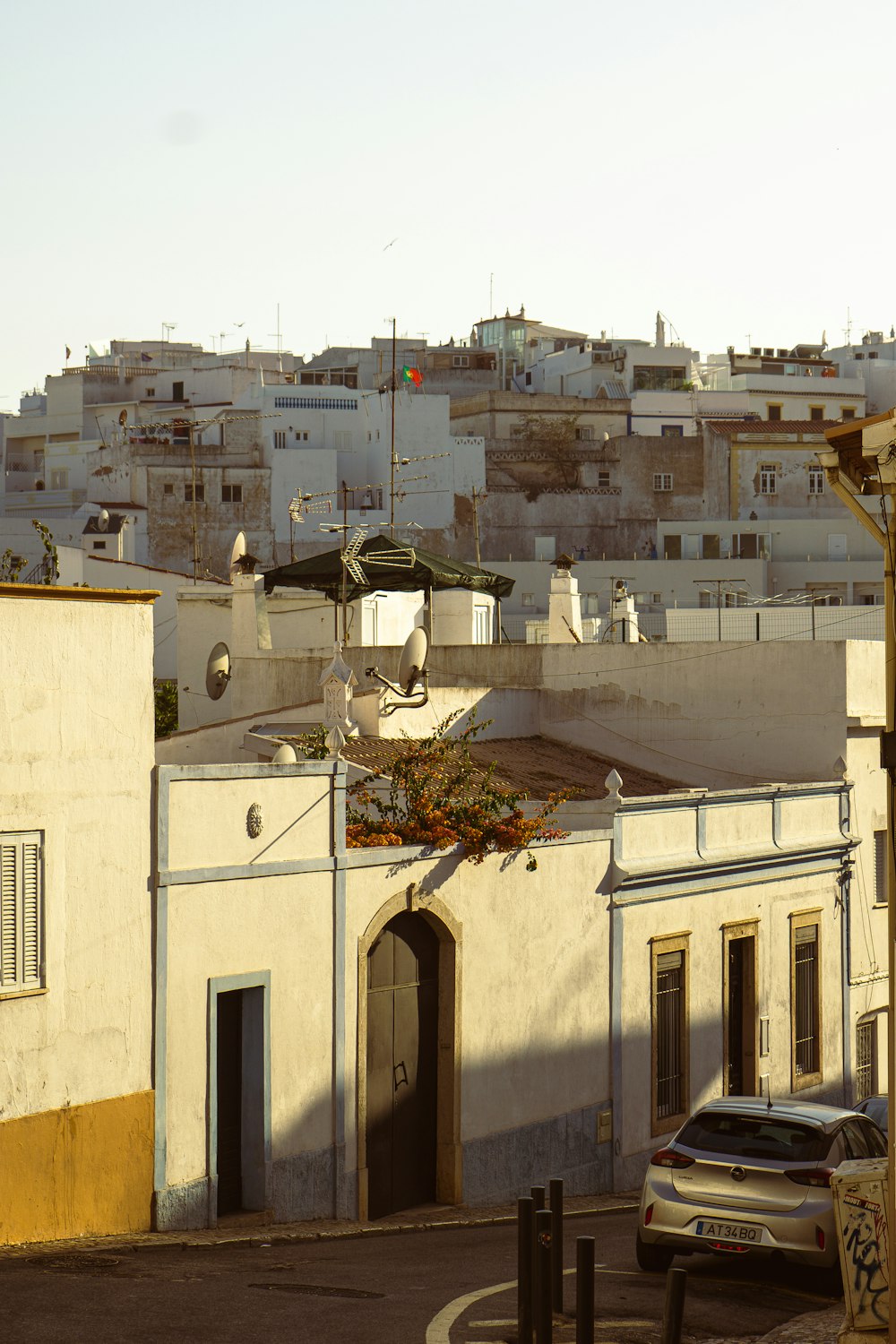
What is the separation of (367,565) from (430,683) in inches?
95.2

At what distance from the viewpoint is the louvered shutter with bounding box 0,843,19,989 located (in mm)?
13039

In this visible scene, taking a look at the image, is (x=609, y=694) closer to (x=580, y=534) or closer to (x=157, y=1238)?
(x=157, y=1238)

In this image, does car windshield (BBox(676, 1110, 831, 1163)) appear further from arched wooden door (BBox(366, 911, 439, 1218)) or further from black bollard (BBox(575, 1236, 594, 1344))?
arched wooden door (BBox(366, 911, 439, 1218))

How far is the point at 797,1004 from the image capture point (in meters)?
24.2

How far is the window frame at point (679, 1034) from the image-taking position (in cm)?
2092

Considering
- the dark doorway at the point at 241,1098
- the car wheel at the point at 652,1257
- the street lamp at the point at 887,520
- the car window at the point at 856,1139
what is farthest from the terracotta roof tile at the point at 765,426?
the street lamp at the point at 887,520

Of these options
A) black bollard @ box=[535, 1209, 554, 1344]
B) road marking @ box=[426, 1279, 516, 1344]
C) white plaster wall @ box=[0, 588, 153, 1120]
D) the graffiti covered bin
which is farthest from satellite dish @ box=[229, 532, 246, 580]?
the graffiti covered bin

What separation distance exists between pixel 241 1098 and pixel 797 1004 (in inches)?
438

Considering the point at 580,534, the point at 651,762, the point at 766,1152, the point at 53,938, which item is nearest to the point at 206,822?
the point at 53,938

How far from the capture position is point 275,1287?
12148 millimetres

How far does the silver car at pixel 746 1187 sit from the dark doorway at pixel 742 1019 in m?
9.43

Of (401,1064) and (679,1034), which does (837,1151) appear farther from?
(679,1034)

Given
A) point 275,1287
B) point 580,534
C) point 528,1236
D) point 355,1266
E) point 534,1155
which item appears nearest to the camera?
point 528,1236

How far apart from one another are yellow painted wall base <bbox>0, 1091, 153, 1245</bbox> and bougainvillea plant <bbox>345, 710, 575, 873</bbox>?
13.0ft
